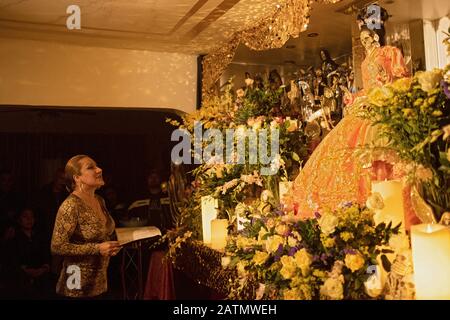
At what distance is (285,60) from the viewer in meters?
4.29

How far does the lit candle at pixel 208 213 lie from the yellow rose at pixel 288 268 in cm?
124

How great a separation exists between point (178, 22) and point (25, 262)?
2.66 m

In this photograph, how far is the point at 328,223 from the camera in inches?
50.3

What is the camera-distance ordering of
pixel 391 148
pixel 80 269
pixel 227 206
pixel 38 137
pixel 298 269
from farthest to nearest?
1. pixel 38 137
2. pixel 227 206
3. pixel 80 269
4. pixel 391 148
5. pixel 298 269

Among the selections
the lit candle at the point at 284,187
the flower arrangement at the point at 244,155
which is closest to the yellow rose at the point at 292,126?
the flower arrangement at the point at 244,155

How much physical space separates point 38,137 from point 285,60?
3.80 metres

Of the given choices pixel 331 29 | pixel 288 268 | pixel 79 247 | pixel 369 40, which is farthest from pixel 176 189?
pixel 288 268

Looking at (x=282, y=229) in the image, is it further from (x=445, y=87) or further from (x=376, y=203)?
(x=445, y=87)

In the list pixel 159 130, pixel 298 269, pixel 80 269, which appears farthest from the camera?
pixel 159 130

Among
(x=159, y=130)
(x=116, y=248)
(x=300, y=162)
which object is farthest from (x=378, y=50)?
(x=159, y=130)

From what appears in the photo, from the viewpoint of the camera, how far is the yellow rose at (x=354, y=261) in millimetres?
1208

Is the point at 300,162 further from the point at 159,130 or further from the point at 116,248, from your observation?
the point at 159,130

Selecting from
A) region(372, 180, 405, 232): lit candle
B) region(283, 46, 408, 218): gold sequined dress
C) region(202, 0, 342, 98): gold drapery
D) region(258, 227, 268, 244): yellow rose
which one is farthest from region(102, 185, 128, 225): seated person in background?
region(372, 180, 405, 232): lit candle

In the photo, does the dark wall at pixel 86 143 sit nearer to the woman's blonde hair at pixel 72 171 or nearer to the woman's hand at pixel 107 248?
the woman's blonde hair at pixel 72 171
